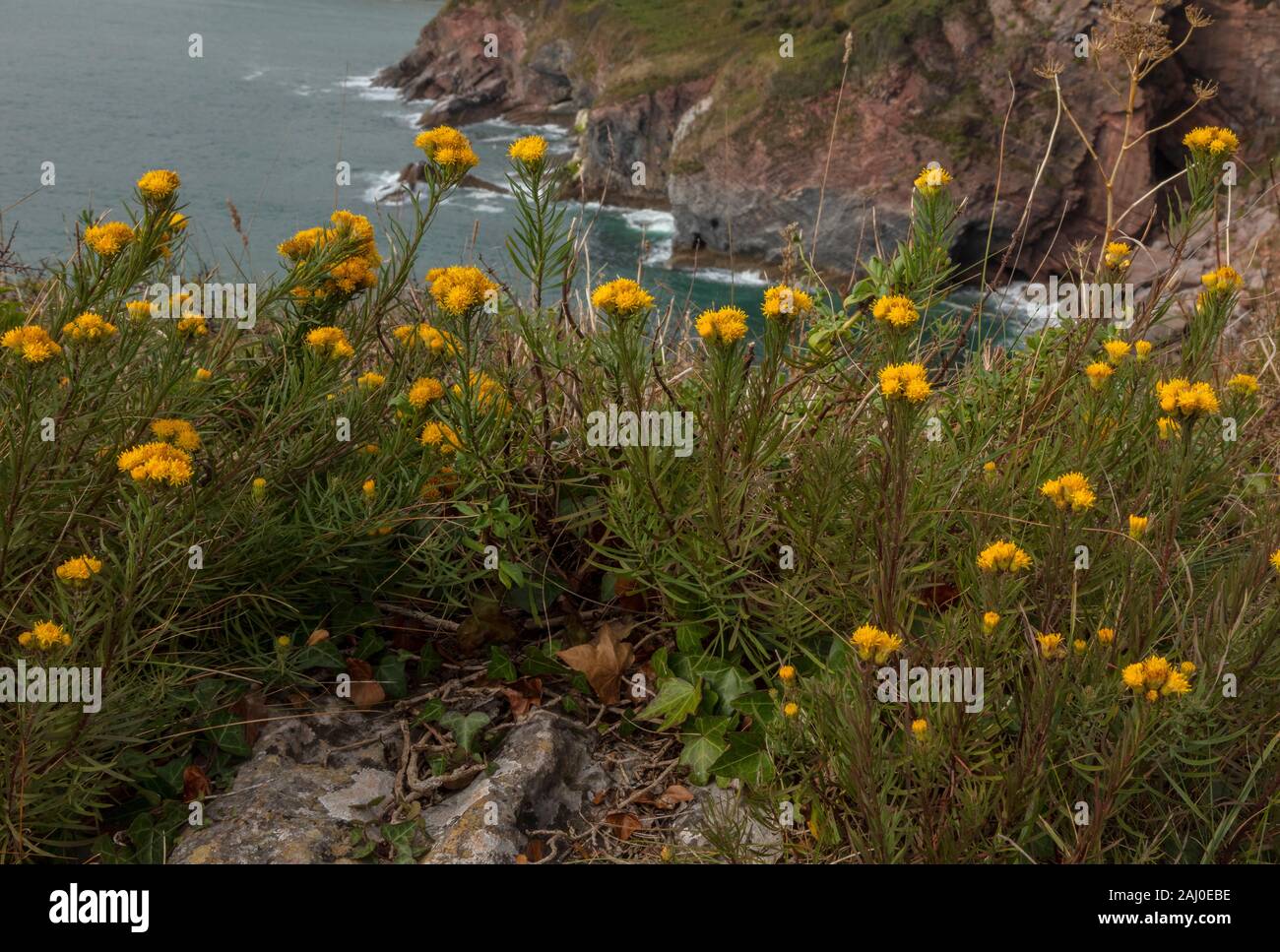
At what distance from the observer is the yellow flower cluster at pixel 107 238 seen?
1864 mm

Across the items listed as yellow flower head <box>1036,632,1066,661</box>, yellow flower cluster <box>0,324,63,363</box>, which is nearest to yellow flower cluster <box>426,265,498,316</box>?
yellow flower cluster <box>0,324,63,363</box>

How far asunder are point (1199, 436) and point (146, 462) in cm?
193

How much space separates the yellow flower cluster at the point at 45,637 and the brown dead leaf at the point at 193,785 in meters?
0.40

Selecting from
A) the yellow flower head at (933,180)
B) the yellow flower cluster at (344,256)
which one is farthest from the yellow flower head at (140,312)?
the yellow flower head at (933,180)

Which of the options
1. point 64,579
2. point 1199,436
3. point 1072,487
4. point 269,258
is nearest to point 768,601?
point 1072,487

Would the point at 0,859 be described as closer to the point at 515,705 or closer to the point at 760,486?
the point at 515,705

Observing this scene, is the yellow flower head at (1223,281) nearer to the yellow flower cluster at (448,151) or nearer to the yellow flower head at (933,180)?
the yellow flower head at (933,180)

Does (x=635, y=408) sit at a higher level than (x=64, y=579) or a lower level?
higher

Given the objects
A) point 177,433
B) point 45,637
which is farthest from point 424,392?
point 45,637

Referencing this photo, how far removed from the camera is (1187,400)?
1476mm

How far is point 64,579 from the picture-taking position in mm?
1679

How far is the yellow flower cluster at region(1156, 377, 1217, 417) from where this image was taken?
1.46 metres

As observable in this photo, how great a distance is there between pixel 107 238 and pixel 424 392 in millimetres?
630

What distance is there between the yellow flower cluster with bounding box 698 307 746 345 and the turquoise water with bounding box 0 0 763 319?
68.7 feet
